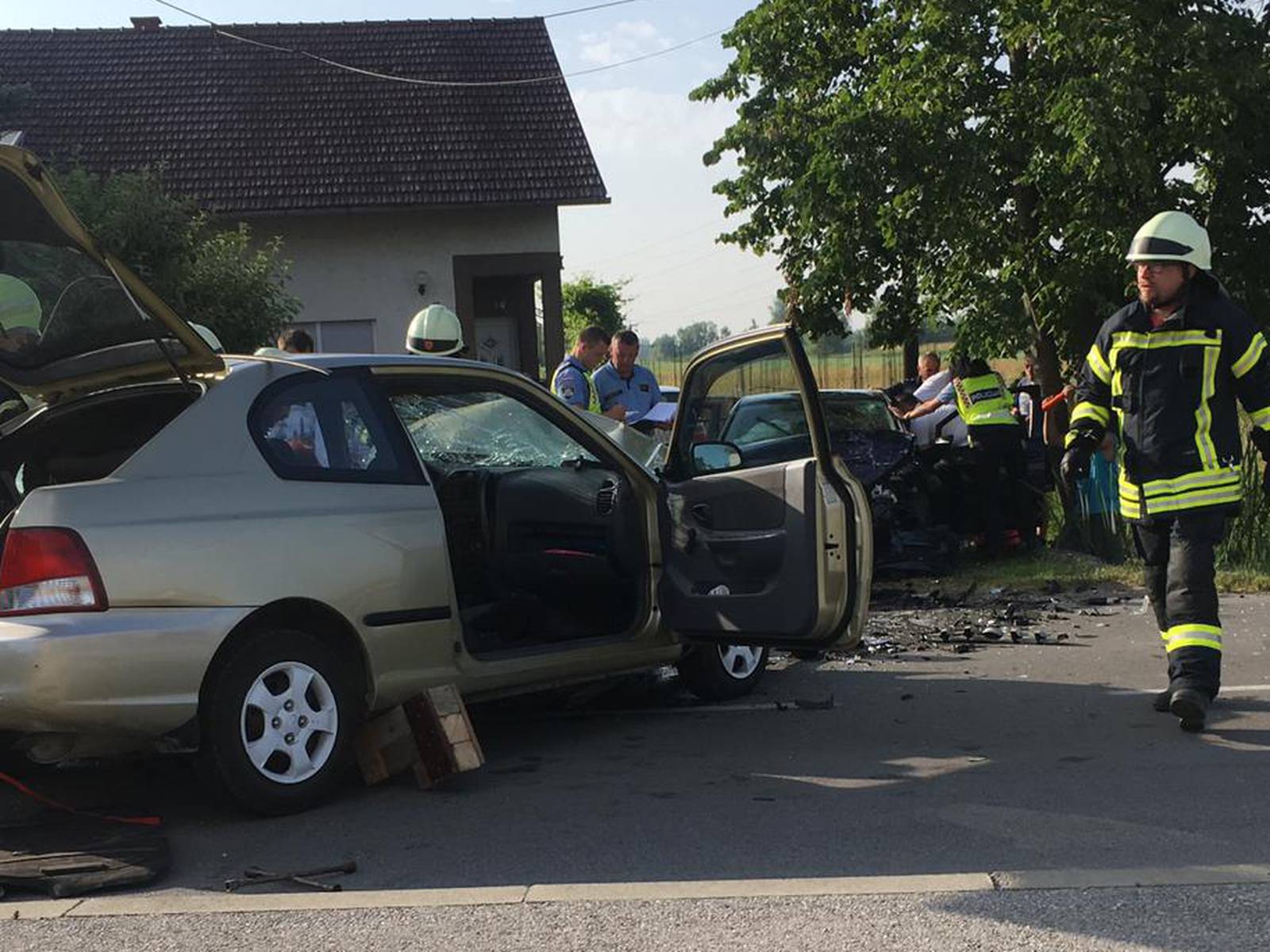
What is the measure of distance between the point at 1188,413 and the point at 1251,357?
33cm

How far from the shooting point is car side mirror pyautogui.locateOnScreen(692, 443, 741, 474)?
664 cm

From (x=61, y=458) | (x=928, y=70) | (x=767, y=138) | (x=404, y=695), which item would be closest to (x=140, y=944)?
(x=404, y=695)

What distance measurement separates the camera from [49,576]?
512cm

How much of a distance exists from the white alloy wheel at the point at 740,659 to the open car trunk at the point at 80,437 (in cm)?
268

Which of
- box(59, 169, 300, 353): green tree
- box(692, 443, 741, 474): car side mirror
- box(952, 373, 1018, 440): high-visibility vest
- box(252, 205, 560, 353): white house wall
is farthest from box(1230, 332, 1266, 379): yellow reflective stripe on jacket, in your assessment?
box(252, 205, 560, 353): white house wall

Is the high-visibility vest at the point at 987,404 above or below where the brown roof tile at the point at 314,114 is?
below

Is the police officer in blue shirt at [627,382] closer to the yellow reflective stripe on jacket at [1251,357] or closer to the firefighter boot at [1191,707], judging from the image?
the yellow reflective stripe on jacket at [1251,357]

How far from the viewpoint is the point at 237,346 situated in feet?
50.3

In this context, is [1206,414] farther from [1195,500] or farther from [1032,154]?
[1032,154]

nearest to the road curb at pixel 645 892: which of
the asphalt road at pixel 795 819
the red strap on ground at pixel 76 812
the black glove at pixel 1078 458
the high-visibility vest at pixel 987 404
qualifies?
the asphalt road at pixel 795 819

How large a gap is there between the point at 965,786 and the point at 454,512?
2.42 m

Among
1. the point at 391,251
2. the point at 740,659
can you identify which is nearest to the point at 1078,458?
the point at 740,659

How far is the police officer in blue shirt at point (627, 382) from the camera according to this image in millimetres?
9953

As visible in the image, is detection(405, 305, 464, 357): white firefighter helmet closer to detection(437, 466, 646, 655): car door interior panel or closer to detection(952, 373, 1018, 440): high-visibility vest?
detection(437, 466, 646, 655): car door interior panel
